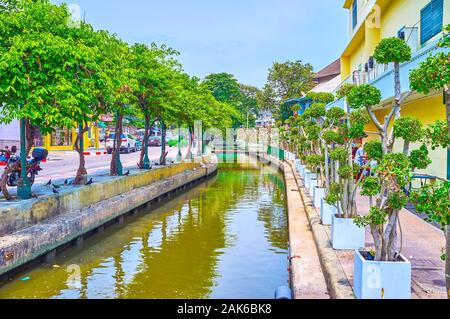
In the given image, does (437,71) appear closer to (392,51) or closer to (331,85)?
(392,51)

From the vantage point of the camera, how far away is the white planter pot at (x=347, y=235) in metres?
8.68

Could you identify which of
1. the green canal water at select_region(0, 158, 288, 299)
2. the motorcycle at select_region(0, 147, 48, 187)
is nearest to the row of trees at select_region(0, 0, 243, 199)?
the motorcycle at select_region(0, 147, 48, 187)

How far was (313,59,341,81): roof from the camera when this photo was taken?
48.0 meters

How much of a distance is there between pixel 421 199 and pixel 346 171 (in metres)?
4.26

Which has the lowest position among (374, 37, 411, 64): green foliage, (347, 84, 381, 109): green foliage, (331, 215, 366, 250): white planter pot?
(331, 215, 366, 250): white planter pot

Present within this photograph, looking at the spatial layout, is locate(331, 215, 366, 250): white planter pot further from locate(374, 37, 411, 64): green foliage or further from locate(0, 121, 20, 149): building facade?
locate(0, 121, 20, 149): building facade

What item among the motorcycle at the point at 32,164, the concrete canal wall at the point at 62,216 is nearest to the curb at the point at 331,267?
the concrete canal wall at the point at 62,216

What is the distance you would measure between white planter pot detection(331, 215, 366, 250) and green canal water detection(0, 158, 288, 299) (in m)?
1.41

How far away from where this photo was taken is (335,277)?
278 inches

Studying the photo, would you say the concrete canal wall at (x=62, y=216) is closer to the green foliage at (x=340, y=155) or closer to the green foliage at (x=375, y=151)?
the green foliage at (x=340, y=155)

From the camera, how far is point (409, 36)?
1527 cm

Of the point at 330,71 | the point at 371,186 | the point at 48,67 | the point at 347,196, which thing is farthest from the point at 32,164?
the point at 330,71

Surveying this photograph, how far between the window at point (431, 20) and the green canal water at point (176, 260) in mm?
6586

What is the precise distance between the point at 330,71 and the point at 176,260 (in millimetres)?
40721
